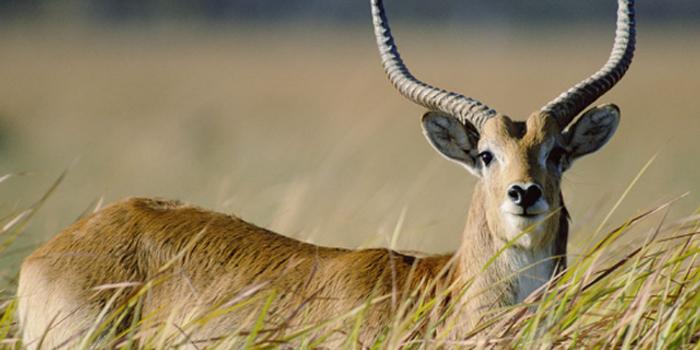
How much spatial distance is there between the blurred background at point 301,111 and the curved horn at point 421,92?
0.72 metres

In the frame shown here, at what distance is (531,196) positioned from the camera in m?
8.16

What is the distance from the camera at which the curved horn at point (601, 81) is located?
8867mm

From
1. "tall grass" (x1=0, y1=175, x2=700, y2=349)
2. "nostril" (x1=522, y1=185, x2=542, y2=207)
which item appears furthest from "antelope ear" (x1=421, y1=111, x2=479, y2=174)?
"tall grass" (x1=0, y1=175, x2=700, y2=349)

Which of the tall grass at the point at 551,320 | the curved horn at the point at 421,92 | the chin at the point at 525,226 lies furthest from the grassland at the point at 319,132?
the curved horn at the point at 421,92

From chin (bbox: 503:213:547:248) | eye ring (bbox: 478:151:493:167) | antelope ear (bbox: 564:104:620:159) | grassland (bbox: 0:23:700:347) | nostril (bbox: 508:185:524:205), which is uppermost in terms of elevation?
antelope ear (bbox: 564:104:620:159)

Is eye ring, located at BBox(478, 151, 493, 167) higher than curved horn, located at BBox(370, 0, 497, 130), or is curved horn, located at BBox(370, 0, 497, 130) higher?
curved horn, located at BBox(370, 0, 497, 130)

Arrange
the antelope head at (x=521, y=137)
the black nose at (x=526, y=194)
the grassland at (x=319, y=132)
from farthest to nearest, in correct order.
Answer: the grassland at (x=319, y=132) → the antelope head at (x=521, y=137) → the black nose at (x=526, y=194)

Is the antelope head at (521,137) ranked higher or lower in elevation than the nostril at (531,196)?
higher

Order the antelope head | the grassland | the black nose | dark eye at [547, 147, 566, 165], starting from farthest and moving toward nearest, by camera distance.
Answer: the grassland, dark eye at [547, 147, 566, 165], the antelope head, the black nose

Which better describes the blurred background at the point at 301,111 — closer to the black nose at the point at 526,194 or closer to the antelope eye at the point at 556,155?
the antelope eye at the point at 556,155

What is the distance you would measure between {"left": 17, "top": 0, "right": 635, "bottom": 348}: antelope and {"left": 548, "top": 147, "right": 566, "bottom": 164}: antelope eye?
1 cm

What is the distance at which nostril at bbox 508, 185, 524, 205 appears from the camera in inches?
321

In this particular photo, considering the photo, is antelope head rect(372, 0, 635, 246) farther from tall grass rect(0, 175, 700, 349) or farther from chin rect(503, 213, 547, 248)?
tall grass rect(0, 175, 700, 349)

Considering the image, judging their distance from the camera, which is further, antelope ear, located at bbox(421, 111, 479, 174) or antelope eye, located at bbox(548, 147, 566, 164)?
antelope ear, located at bbox(421, 111, 479, 174)
